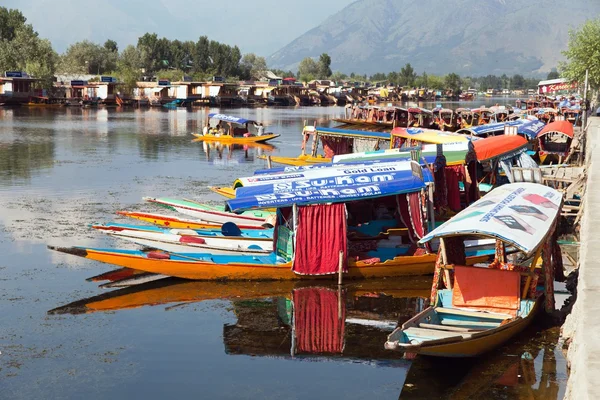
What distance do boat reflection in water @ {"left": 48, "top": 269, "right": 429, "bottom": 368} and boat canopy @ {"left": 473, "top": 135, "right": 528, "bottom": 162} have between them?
8603 mm

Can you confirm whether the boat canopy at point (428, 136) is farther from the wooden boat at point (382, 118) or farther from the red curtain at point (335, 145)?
the wooden boat at point (382, 118)

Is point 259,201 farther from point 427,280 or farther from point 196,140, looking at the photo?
point 196,140

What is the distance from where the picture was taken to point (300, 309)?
14.0m

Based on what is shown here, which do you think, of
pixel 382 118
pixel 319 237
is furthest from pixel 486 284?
pixel 382 118

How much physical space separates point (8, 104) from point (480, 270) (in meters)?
75.9

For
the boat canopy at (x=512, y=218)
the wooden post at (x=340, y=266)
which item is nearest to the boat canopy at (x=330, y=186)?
the wooden post at (x=340, y=266)

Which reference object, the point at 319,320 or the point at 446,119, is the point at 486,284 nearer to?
the point at 319,320

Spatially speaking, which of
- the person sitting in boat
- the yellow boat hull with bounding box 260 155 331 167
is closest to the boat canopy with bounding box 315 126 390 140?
the yellow boat hull with bounding box 260 155 331 167

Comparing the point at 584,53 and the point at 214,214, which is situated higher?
the point at 584,53

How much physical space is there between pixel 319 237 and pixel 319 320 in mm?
2057

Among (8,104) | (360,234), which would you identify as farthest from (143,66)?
(360,234)

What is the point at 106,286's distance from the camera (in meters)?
15.1

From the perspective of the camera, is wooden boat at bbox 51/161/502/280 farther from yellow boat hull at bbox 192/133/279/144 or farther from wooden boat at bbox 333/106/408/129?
wooden boat at bbox 333/106/408/129

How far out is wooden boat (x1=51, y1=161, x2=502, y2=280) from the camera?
14.9 metres
